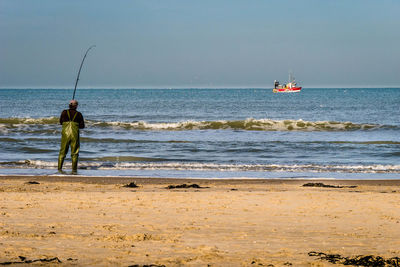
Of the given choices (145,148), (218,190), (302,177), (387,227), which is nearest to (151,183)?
(218,190)

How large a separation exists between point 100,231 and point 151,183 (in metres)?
5.91

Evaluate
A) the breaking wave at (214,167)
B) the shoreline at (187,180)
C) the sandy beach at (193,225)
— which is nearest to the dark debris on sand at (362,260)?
the sandy beach at (193,225)

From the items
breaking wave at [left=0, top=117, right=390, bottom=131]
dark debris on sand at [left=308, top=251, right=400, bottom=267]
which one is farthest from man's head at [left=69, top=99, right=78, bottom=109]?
breaking wave at [left=0, top=117, right=390, bottom=131]

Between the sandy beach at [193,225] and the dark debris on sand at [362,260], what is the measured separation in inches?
6.8

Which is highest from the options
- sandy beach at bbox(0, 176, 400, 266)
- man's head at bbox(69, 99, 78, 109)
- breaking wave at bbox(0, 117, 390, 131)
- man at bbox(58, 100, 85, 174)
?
man's head at bbox(69, 99, 78, 109)

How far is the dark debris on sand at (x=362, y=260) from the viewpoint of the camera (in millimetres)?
5705

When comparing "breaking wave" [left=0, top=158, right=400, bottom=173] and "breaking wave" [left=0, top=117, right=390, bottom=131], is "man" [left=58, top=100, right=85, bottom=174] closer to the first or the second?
"breaking wave" [left=0, top=158, right=400, bottom=173]

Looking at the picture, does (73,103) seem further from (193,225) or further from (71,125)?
(193,225)

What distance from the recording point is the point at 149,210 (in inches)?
339

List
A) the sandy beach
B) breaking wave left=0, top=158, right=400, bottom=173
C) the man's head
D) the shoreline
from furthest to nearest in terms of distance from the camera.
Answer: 1. breaking wave left=0, top=158, right=400, bottom=173
2. the man's head
3. the shoreline
4. the sandy beach

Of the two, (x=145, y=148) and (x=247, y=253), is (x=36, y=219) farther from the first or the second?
(x=145, y=148)

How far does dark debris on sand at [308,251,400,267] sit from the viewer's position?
5705mm

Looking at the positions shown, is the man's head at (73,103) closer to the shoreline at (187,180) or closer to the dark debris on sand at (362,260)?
the shoreline at (187,180)

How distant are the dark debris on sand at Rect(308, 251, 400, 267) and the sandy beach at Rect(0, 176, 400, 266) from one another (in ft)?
0.57
